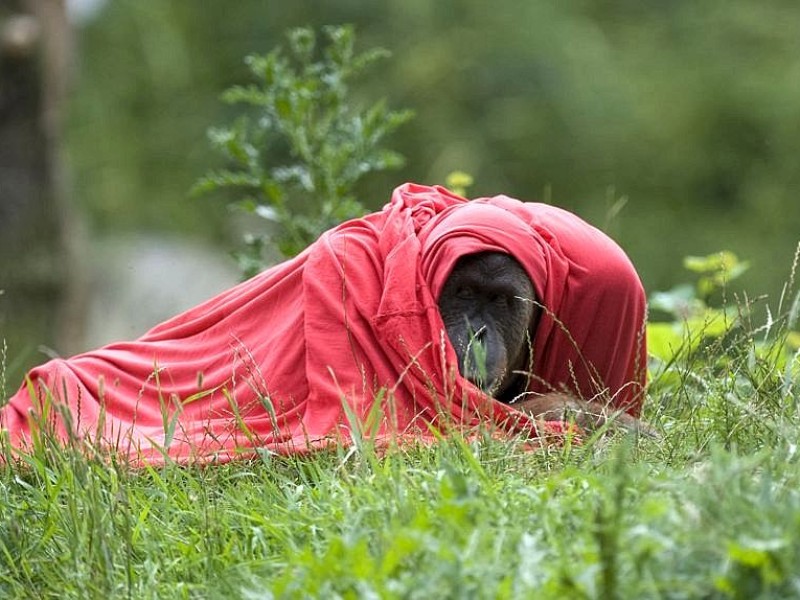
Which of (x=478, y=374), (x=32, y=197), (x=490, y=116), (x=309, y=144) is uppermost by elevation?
(x=309, y=144)

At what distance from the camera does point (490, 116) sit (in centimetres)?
1358

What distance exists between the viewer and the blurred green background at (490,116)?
12.6 m

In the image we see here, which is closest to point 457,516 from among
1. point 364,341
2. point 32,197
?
point 364,341

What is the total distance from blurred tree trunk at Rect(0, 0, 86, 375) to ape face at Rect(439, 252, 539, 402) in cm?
355

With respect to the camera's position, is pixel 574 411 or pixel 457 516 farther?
pixel 574 411

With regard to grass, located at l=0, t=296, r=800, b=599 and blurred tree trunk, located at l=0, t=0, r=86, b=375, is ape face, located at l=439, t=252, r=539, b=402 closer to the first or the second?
grass, located at l=0, t=296, r=800, b=599

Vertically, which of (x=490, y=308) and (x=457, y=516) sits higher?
(x=457, y=516)

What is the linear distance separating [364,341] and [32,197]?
3825 millimetres

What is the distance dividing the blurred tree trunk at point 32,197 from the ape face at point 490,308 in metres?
3.55

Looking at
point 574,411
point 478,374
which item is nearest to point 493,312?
point 478,374

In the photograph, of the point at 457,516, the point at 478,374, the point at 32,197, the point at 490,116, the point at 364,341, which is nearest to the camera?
the point at 457,516

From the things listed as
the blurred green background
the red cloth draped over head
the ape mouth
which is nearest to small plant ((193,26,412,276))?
the red cloth draped over head

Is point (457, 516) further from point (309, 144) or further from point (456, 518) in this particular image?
point (309, 144)

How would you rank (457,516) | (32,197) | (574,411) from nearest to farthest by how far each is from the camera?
(457,516), (574,411), (32,197)
